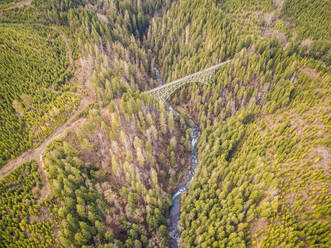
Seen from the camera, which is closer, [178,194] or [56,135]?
[56,135]

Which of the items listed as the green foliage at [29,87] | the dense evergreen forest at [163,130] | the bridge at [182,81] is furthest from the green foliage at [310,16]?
the green foliage at [29,87]

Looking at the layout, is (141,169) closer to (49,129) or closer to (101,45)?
(49,129)

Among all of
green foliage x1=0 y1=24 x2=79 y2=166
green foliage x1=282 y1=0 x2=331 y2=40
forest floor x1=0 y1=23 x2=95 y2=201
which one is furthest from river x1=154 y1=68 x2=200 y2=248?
green foliage x1=282 y1=0 x2=331 y2=40

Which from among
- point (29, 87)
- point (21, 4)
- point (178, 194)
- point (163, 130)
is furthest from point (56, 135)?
point (21, 4)

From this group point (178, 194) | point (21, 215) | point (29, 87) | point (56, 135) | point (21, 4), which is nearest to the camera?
point (21, 215)

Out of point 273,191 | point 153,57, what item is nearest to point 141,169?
point 273,191

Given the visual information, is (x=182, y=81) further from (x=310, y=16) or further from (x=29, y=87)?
(x=310, y=16)
